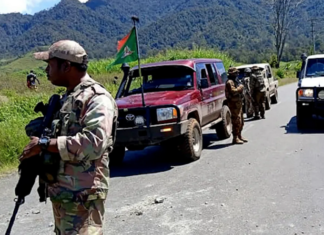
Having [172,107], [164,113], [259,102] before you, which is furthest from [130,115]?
[259,102]

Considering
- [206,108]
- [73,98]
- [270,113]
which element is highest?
[73,98]

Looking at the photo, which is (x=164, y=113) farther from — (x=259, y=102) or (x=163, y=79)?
(x=259, y=102)

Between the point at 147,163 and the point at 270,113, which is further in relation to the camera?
the point at 270,113

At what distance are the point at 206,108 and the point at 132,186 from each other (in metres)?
2.94

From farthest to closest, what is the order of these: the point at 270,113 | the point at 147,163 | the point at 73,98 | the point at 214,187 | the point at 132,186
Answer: the point at 270,113
the point at 147,163
the point at 132,186
the point at 214,187
the point at 73,98

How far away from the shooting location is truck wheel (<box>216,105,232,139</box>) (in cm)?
1027

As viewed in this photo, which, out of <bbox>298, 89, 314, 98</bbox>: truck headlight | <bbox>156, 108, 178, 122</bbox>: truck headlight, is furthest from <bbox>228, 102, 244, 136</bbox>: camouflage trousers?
<bbox>156, 108, 178, 122</bbox>: truck headlight

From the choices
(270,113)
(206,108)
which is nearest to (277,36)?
(270,113)

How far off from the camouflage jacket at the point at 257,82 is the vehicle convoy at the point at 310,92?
174cm

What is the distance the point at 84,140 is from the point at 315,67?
1012cm

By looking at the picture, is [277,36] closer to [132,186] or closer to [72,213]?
[132,186]

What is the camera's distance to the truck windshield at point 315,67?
11.5 metres

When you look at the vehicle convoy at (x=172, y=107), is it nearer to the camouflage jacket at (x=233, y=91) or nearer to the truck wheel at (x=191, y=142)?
the truck wheel at (x=191, y=142)

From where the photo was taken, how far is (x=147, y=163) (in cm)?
861
